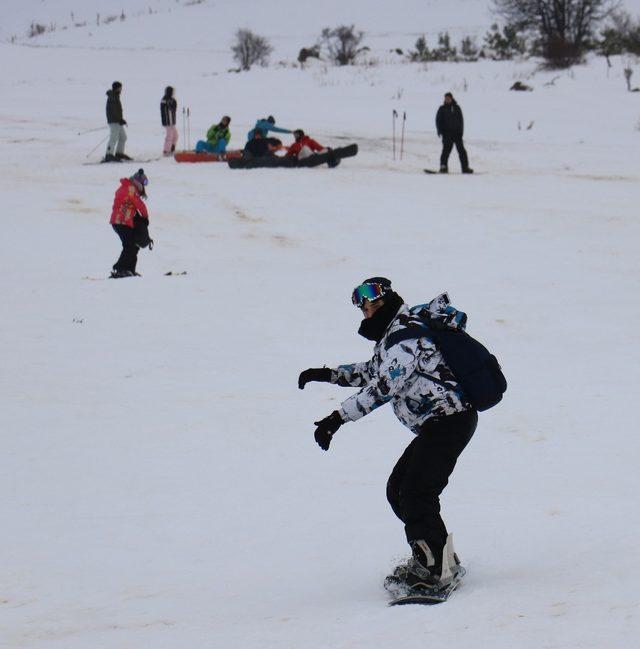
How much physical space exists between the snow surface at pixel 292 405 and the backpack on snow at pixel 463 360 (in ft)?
2.71

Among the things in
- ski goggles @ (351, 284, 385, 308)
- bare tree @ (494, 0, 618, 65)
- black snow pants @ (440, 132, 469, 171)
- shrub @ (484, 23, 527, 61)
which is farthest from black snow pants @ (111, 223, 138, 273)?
shrub @ (484, 23, 527, 61)

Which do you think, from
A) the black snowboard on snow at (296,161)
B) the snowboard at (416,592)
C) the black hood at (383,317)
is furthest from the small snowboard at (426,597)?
the black snowboard on snow at (296,161)

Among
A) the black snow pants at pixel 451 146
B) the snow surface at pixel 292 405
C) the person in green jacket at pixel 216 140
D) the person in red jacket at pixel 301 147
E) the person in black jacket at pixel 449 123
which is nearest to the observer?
the snow surface at pixel 292 405

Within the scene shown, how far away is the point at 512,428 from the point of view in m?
7.23

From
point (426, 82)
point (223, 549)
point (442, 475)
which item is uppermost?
point (426, 82)

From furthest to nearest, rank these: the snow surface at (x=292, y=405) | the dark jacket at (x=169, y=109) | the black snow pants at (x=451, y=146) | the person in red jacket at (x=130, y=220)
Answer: the dark jacket at (x=169, y=109) → the black snow pants at (x=451, y=146) → the person in red jacket at (x=130, y=220) → the snow surface at (x=292, y=405)

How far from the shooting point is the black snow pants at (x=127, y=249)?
11.6m

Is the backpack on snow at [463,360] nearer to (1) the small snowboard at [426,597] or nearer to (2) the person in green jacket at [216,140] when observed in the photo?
(1) the small snowboard at [426,597]

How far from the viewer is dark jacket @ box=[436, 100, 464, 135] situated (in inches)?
711

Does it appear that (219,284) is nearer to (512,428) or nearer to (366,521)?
(512,428)

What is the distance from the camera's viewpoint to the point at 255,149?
62.3 ft

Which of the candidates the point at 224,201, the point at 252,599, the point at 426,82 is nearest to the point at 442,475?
the point at 252,599

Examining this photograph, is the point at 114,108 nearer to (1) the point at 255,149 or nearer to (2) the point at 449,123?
(1) the point at 255,149

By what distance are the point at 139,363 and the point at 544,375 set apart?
337 centimetres
